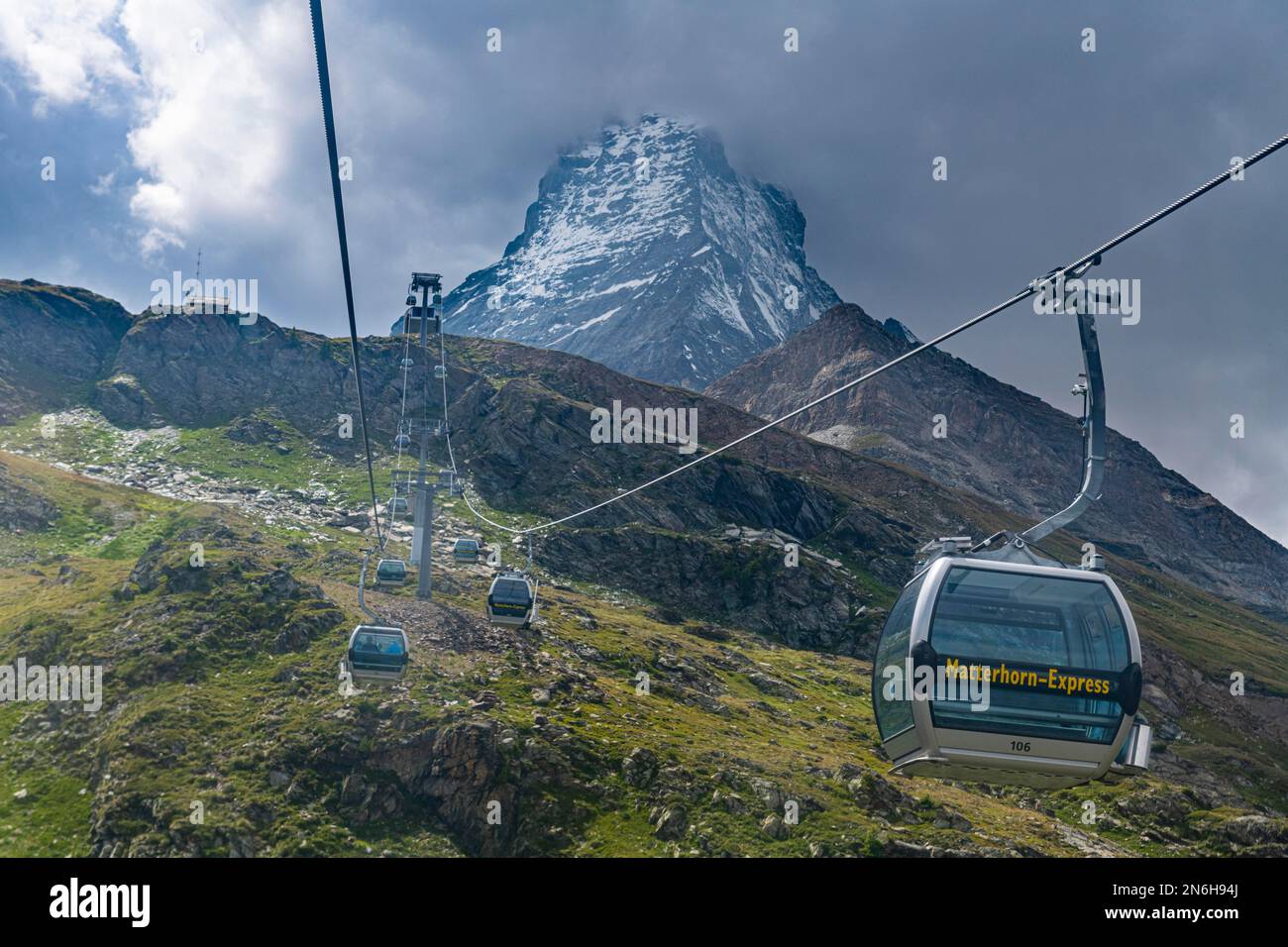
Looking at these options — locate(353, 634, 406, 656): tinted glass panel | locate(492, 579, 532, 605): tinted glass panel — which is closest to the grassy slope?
locate(492, 579, 532, 605): tinted glass panel

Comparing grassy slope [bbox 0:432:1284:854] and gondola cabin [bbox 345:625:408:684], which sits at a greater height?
gondola cabin [bbox 345:625:408:684]

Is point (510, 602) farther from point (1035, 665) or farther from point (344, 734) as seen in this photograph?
point (1035, 665)

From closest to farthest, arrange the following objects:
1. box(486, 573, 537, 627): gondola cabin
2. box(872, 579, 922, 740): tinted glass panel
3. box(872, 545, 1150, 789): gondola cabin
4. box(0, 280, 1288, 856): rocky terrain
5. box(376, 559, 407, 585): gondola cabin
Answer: box(872, 545, 1150, 789): gondola cabin < box(872, 579, 922, 740): tinted glass panel < box(486, 573, 537, 627): gondola cabin < box(0, 280, 1288, 856): rocky terrain < box(376, 559, 407, 585): gondola cabin

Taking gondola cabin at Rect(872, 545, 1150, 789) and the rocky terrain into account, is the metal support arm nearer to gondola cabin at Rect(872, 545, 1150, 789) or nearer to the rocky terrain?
gondola cabin at Rect(872, 545, 1150, 789)

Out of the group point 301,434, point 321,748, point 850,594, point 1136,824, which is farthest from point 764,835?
point 301,434

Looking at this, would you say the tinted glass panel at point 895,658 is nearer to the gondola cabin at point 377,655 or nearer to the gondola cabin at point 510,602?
the gondola cabin at point 377,655

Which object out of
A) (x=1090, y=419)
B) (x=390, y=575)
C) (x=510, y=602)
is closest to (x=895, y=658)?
(x=1090, y=419)
